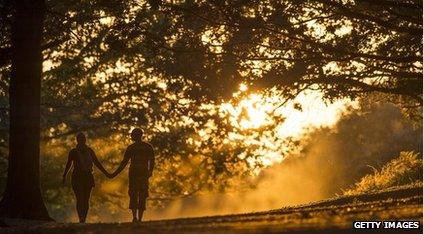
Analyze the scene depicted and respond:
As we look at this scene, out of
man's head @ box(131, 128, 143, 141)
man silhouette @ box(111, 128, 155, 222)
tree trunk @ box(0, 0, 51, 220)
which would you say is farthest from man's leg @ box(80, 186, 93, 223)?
man's head @ box(131, 128, 143, 141)

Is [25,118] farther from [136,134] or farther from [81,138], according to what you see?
[136,134]

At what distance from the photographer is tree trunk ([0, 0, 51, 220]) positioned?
18844mm

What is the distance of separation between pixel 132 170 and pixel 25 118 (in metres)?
2.43

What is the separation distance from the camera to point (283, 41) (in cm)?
2056

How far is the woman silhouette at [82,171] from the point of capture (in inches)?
728

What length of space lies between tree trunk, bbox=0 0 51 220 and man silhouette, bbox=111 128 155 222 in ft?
6.26

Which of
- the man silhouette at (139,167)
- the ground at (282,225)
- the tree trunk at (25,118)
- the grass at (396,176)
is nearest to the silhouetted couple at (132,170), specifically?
the man silhouette at (139,167)

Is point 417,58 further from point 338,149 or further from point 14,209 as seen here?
point 338,149

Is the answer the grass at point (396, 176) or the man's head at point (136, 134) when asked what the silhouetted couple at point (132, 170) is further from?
the grass at point (396, 176)

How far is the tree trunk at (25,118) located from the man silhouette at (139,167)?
6.26 feet

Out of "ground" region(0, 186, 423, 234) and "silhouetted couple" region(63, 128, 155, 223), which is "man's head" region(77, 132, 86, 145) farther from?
"ground" region(0, 186, 423, 234)

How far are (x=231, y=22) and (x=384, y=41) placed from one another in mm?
3327

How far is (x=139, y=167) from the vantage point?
18203 millimetres

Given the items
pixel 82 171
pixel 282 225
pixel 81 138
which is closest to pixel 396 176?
pixel 82 171
